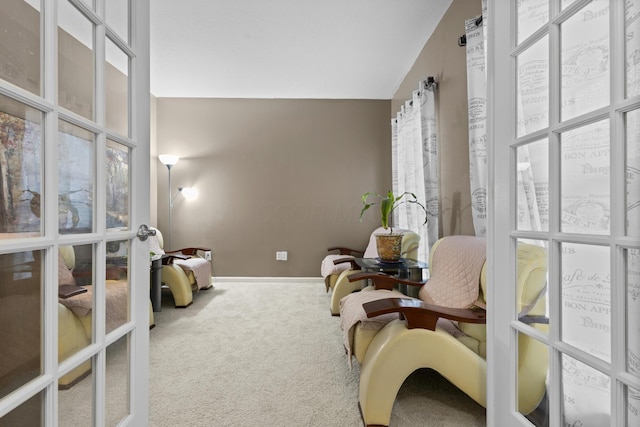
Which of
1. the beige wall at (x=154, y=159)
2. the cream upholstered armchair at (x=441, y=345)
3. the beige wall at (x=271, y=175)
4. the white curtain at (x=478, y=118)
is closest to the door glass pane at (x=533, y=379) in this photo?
the cream upholstered armchair at (x=441, y=345)

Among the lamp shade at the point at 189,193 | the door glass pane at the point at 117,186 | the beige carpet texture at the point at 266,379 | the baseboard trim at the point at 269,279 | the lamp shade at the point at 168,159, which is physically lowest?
the beige carpet texture at the point at 266,379

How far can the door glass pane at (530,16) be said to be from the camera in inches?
42.1

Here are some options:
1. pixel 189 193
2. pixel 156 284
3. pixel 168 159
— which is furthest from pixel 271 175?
pixel 156 284

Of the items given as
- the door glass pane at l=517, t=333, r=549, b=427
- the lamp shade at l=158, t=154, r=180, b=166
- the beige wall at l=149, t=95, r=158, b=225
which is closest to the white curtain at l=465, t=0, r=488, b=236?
the door glass pane at l=517, t=333, r=549, b=427

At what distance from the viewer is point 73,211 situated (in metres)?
0.88

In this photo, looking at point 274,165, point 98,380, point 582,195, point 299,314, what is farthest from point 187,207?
point 582,195

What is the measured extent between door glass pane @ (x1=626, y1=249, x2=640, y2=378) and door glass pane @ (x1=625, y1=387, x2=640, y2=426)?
0.05 metres

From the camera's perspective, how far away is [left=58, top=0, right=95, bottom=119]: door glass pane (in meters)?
0.83

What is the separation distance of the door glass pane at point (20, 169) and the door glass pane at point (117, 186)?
0.27 metres

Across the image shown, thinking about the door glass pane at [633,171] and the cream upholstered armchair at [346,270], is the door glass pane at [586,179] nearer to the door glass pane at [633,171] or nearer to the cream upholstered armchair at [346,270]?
the door glass pane at [633,171]

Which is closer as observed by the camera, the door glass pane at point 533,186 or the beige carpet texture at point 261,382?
the door glass pane at point 533,186

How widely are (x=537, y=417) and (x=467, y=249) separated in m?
0.94

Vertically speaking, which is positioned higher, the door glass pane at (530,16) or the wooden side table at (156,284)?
the door glass pane at (530,16)

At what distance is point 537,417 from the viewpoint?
1.09m
